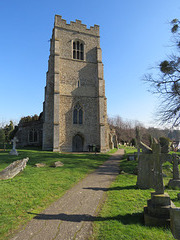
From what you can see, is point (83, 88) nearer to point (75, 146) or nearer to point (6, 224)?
point (75, 146)

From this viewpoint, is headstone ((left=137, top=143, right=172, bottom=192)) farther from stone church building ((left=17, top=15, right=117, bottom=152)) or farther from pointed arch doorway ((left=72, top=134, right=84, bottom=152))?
pointed arch doorway ((left=72, top=134, right=84, bottom=152))

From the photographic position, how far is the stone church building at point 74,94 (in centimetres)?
2064

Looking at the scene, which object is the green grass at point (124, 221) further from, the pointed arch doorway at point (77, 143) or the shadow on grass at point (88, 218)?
the pointed arch doorway at point (77, 143)

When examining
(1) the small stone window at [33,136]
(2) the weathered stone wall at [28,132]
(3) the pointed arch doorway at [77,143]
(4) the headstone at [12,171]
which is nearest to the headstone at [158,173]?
(4) the headstone at [12,171]

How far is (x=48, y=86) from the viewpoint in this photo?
2162 cm

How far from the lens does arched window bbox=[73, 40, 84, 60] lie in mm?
23947

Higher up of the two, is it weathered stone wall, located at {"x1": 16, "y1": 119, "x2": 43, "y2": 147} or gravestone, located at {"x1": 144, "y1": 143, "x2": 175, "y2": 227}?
weathered stone wall, located at {"x1": 16, "y1": 119, "x2": 43, "y2": 147}

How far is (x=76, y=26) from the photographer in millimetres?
24281

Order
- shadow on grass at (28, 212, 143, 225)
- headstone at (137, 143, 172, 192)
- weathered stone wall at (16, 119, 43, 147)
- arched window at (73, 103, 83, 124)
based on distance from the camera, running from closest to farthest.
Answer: shadow on grass at (28, 212, 143, 225)
headstone at (137, 143, 172, 192)
arched window at (73, 103, 83, 124)
weathered stone wall at (16, 119, 43, 147)

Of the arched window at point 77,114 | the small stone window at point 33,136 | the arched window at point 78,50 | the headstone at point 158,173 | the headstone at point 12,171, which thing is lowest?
the headstone at point 12,171

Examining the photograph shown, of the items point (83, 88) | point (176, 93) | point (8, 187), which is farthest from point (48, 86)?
point (8, 187)

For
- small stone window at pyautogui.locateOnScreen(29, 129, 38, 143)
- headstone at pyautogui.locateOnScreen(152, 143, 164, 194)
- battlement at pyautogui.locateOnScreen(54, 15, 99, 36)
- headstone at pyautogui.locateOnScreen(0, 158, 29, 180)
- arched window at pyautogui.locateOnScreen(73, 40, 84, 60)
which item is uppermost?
battlement at pyautogui.locateOnScreen(54, 15, 99, 36)

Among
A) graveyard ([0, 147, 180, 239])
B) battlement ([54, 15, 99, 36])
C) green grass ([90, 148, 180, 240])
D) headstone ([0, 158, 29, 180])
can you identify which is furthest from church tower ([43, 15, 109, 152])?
green grass ([90, 148, 180, 240])

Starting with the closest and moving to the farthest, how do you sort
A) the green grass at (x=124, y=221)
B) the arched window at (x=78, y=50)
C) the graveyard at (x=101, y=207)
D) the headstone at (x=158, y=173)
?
the green grass at (x=124, y=221) → the graveyard at (x=101, y=207) → the headstone at (x=158, y=173) → the arched window at (x=78, y=50)
